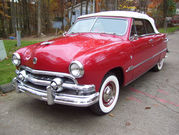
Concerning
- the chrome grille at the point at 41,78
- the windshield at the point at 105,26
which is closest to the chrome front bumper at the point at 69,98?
the chrome grille at the point at 41,78

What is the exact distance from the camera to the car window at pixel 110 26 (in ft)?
11.8

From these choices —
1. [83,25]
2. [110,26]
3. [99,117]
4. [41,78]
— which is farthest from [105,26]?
[99,117]

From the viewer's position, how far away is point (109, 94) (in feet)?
9.86

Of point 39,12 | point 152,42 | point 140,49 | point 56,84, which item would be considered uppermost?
point 39,12

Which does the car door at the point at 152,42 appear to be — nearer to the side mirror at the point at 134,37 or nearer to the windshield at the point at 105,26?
the side mirror at the point at 134,37

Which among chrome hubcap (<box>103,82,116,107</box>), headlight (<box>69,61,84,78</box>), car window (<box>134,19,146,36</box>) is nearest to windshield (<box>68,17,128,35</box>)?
car window (<box>134,19,146,36</box>)

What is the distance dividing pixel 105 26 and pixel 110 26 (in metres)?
0.11

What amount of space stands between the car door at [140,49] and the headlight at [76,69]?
4.95 feet

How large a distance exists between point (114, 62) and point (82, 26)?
164 centimetres

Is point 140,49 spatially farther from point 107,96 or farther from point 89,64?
point 89,64

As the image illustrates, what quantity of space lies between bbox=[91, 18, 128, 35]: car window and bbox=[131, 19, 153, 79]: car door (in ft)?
0.90

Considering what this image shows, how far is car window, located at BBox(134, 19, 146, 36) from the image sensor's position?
3949mm

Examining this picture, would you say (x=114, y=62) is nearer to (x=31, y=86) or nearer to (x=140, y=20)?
(x=31, y=86)

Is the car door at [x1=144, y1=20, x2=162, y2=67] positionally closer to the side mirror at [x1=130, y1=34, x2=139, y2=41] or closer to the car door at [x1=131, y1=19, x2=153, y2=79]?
the car door at [x1=131, y1=19, x2=153, y2=79]
